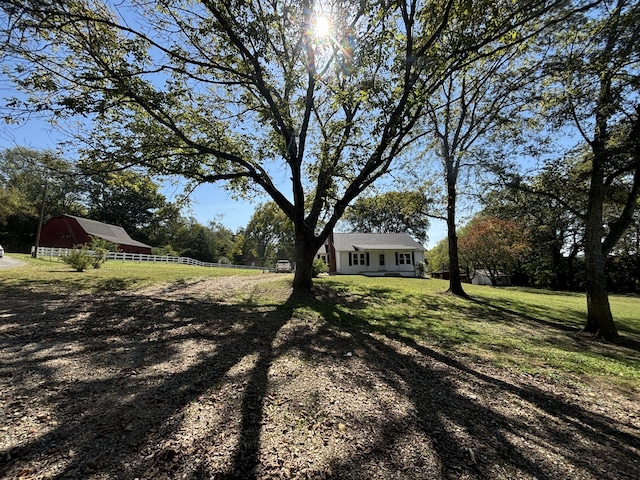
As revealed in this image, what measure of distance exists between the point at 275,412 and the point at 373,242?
28.4 metres

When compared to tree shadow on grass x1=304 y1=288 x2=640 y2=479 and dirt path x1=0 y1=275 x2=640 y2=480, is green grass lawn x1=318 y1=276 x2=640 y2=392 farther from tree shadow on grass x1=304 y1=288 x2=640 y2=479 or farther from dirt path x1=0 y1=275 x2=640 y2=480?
tree shadow on grass x1=304 y1=288 x2=640 y2=479

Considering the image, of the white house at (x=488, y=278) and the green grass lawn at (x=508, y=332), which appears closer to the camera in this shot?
the green grass lawn at (x=508, y=332)

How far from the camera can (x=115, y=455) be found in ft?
6.93

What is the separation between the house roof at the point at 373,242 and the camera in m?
29.1

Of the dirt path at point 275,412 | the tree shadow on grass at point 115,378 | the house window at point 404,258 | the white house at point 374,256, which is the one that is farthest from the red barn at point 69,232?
the dirt path at point 275,412

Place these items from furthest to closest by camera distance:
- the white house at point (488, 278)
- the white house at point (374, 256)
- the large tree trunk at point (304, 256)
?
the white house at point (488, 278), the white house at point (374, 256), the large tree trunk at point (304, 256)

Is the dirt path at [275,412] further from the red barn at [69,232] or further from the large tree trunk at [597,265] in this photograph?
the red barn at [69,232]

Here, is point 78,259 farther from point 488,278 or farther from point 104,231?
point 488,278

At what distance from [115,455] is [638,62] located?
11.4 meters

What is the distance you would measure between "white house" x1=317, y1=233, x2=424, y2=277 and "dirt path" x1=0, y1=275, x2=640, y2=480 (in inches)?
956

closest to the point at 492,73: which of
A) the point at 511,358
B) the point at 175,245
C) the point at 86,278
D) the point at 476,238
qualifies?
the point at 511,358

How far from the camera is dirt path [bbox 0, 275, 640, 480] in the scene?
7.18 feet

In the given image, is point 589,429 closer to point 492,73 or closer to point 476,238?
point 492,73

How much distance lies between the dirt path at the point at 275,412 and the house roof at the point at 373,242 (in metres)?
24.0
